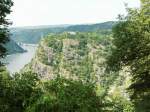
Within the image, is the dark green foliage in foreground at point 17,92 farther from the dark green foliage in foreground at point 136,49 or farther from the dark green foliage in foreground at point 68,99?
the dark green foliage in foreground at point 136,49

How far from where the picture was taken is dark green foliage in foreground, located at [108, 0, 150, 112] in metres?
31.1

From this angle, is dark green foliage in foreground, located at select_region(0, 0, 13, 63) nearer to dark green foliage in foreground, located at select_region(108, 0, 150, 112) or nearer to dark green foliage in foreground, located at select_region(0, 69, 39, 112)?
dark green foliage in foreground, located at select_region(0, 69, 39, 112)

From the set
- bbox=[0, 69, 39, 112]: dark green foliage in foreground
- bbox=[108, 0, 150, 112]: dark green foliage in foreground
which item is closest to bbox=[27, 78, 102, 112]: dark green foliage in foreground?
bbox=[0, 69, 39, 112]: dark green foliage in foreground

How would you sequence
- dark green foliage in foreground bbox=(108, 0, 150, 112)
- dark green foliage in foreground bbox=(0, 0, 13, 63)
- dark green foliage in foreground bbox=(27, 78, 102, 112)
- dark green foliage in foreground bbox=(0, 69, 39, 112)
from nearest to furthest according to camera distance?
1. dark green foliage in foreground bbox=(27, 78, 102, 112)
2. dark green foliage in foreground bbox=(0, 69, 39, 112)
3. dark green foliage in foreground bbox=(0, 0, 13, 63)
4. dark green foliage in foreground bbox=(108, 0, 150, 112)

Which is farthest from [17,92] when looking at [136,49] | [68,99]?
[136,49]

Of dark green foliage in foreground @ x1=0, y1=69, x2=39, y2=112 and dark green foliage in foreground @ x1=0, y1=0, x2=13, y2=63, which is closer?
dark green foliage in foreground @ x1=0, y1=69, x2=39, y2=112

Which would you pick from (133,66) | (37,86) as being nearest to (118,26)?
(133,66)

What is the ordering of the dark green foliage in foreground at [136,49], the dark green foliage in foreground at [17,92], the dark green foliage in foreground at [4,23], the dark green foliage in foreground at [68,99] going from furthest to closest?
the dark green foliage in foreground at [136,49] → the dark green foliage in foreground at [4,23] → the dark green foliage in foreground at [17,92] → the dark green foliage in foreground at [68,99]

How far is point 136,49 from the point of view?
3225cm

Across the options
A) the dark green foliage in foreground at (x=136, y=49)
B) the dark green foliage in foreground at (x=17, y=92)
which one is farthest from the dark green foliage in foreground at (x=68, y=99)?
the dark green foliage in foreground at (x=136, y=49)

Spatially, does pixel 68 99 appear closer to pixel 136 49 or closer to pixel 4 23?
pixel 4 23

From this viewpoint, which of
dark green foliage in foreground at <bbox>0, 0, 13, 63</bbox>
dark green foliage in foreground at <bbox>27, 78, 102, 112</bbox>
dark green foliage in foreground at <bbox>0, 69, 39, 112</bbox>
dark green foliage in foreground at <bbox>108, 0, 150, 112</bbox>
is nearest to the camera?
dark green foliage in foreground at <bbox>27, 78, 102, 112</bbox>

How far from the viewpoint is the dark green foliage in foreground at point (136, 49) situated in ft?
102

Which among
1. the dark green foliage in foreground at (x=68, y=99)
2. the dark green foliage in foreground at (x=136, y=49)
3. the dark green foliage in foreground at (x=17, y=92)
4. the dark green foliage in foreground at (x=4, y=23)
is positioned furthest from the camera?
the dark green foliage in foreground at (x=136, y=49)
